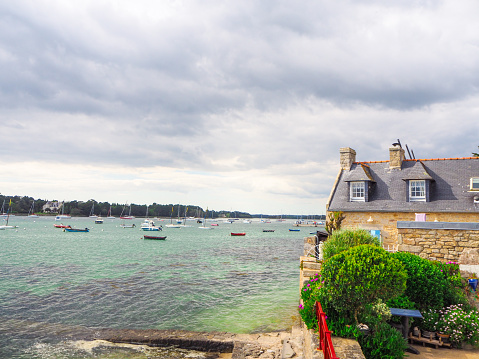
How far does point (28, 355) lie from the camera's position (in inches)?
458

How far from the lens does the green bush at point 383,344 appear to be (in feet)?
25.1

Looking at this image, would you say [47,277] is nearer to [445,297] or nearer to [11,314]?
[11,314]

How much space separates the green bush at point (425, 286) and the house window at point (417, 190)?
36.1 feet

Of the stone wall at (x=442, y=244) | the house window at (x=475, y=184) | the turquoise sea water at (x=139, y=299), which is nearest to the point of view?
the stone wall at (x=442, y=244)

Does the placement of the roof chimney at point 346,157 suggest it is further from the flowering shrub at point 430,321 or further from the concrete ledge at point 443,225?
the flowering shrub at point 430,321

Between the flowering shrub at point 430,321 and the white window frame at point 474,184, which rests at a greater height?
the white window frame at point 474,184

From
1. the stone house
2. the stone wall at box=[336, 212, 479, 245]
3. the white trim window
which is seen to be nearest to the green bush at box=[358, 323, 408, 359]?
the stone house

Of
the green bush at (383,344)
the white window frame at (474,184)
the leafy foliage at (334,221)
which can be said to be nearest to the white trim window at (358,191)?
the leafy foliage at (334,221)

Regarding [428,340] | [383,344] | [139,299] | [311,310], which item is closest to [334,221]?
[428,340]

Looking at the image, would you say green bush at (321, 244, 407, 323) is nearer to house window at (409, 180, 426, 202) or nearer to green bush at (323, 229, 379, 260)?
green bush at (323, 229, 379, 260)

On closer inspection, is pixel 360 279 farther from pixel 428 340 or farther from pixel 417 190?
pixel 417 190

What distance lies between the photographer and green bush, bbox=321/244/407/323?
7.61 m

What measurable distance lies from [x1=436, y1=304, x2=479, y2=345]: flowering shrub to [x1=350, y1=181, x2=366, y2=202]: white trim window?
12.4 meters

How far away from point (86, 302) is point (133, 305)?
318 centimetres
